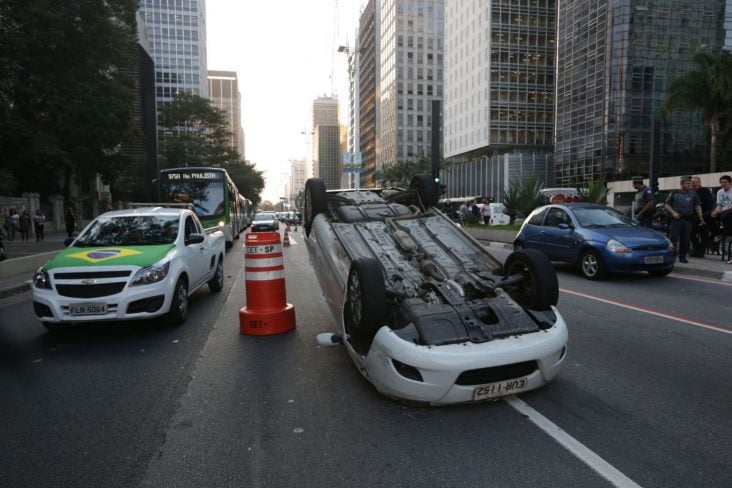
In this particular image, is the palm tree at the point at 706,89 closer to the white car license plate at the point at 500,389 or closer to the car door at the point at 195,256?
the car door at the point at 195,256

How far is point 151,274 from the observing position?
590 cm

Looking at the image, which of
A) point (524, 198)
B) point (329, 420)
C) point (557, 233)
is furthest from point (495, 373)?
point (524, 198)

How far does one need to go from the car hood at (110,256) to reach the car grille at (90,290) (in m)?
0.28

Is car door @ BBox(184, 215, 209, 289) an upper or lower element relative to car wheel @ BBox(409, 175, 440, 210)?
lower

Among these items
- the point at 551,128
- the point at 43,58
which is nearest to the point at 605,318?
the point at 43,58

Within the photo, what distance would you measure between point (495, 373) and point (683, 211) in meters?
9.63

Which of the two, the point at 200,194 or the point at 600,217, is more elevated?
the point at 200,194

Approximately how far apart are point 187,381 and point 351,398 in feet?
5.24

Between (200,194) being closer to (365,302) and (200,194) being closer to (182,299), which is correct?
(182,299)

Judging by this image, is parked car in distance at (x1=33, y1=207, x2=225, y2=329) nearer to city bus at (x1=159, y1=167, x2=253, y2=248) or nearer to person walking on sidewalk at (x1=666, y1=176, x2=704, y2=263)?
person walking on sidewalk at (x1=666, y1=176, x2=704, y2=263)

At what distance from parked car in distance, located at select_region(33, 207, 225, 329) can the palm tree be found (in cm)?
4398

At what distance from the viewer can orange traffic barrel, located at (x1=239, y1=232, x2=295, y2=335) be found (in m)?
5.95

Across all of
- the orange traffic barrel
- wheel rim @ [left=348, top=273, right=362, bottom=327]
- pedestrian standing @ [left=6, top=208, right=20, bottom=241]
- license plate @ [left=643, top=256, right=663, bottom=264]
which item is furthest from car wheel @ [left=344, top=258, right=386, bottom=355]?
pedestrian standing @ [left=6, top=208, right=20, bottom=241]

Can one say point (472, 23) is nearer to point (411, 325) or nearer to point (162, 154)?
point (162, 154)
